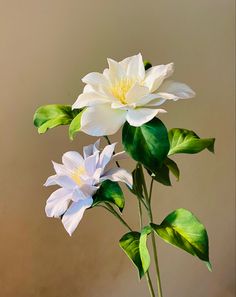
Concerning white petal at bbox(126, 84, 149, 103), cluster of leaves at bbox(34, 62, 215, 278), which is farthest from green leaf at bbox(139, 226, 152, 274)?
white petal at bbox(126, 84, 149, 103)

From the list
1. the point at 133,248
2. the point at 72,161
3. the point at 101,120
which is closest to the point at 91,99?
the point at 101,120

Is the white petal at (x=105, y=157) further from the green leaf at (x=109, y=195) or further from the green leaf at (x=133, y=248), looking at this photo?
the green leaf at (x=133, y=248)

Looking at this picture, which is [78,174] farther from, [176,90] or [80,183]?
[176,90]

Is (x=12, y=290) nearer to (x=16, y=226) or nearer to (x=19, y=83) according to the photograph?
(x=16, y=226)

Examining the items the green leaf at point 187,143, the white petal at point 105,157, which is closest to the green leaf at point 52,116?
the white petal at point 105,157

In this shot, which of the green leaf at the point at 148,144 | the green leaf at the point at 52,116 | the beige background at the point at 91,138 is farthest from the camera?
the beige background at the point at 91,138
